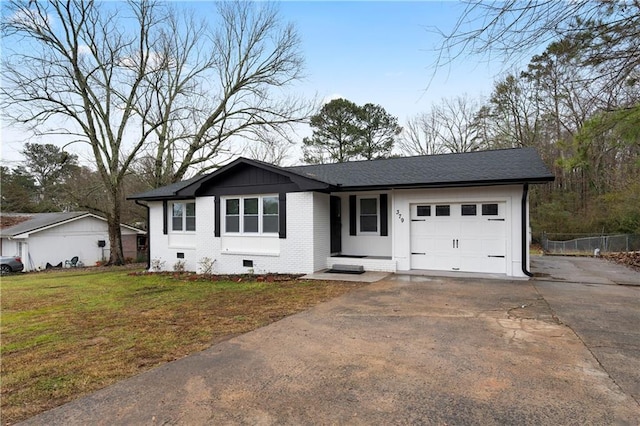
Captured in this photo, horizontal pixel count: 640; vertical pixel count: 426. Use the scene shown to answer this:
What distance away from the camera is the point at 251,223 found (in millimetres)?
12117

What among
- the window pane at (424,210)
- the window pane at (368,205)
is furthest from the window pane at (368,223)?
the window pane at (424,210)

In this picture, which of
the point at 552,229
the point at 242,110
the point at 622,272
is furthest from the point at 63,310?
the point at 552,229

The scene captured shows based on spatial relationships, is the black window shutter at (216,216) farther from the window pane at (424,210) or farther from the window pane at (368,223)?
the window pane at (424,210)

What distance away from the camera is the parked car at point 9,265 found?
21155 millimetres

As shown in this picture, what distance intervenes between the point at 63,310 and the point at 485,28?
8706 millimetres

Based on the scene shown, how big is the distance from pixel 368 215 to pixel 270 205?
3295mm

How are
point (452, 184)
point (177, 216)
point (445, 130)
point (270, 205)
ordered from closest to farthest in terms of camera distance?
1. point (452, 184)
2. point (270, 205)
3. point (177, 216)
4. point (445, 130)

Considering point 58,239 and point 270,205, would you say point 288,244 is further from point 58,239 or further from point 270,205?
point 58,239

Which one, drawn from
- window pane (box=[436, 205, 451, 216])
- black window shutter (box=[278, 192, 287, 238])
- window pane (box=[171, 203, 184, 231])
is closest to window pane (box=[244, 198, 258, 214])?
black window shutter (box=[278, 192, 287, 238])

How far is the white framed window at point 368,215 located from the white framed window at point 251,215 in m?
2.84

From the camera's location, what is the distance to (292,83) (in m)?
22.6

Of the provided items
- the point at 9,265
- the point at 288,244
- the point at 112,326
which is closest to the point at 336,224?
the point at 288,244

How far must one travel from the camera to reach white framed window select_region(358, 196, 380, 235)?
1222 cm

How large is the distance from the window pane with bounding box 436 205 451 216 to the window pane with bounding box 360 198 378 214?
218 centimetres
